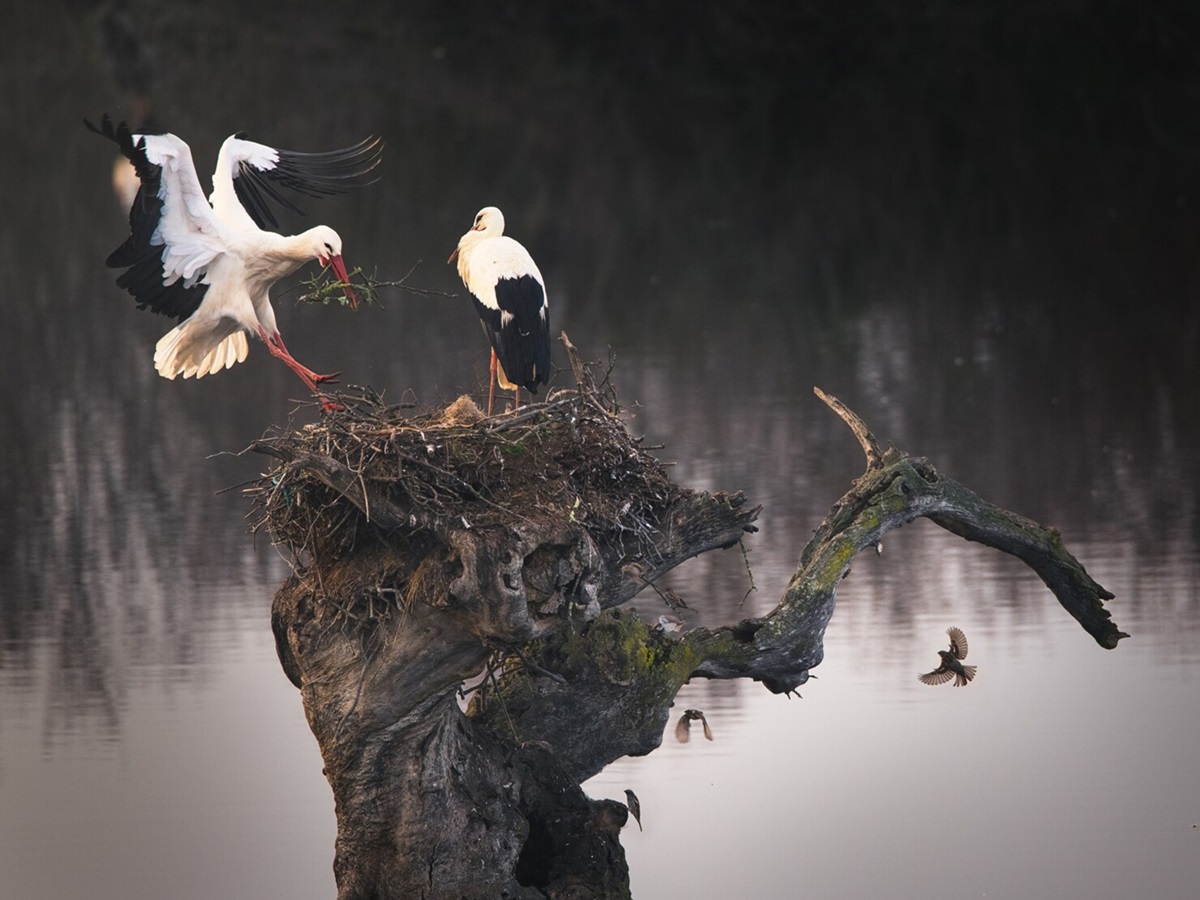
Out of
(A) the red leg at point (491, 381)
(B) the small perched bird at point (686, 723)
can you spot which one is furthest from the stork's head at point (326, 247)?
(B) the small perched bird at point (686, 723)

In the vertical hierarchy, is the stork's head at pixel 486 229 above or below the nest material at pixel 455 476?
above

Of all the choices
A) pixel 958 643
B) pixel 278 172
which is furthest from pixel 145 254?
pixel 958 643

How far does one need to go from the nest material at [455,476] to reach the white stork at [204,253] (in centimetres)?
80

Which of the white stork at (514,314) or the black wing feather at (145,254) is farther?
the white stork at (514,314)

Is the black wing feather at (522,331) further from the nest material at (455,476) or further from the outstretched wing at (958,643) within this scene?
the outstretched wing at (958,643)

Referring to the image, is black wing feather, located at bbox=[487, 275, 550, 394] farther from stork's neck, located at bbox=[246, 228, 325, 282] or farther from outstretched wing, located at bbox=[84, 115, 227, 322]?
outstretched wing, located at bbox=[84, 115, 227, 322]

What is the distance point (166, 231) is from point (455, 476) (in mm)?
2004

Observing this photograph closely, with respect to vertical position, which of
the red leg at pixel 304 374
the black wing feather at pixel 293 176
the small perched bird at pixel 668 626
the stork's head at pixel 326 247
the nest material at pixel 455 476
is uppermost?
the black wing feather at pixel 293 176

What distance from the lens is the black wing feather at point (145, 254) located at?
25.3 ft

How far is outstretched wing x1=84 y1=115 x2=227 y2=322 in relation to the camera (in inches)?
304

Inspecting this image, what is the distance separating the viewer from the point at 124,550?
13562 mm

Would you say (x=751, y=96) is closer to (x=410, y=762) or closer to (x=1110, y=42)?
(x=1110, y=42)

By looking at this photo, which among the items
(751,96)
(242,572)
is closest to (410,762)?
(242,572)

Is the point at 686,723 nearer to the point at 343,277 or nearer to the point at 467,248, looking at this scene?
the point at 343,277
